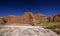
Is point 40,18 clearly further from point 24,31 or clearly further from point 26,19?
point 24,31

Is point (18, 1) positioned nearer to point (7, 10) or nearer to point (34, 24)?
point (7, 10)

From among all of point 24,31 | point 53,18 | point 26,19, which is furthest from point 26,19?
point 53,18

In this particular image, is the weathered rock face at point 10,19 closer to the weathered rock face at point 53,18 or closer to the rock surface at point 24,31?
the rock surface at point 24,31

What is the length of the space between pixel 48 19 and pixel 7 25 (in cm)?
111

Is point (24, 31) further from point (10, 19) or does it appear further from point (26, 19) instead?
point (10, 19)

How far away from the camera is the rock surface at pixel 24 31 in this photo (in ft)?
9.01

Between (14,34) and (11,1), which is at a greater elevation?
(11,1)

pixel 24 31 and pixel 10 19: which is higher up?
pixel 10 19

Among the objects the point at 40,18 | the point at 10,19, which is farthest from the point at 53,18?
the point at 10,19

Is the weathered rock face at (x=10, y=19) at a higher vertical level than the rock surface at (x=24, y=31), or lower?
higher

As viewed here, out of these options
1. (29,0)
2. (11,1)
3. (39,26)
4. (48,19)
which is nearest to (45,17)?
(48,19)

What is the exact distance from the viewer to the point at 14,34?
2746 millimetres

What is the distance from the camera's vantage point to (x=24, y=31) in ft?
9.07

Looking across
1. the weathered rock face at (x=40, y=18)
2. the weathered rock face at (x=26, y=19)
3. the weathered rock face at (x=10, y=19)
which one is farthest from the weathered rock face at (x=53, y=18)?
the weathered rock face at (x=10, y=19)
